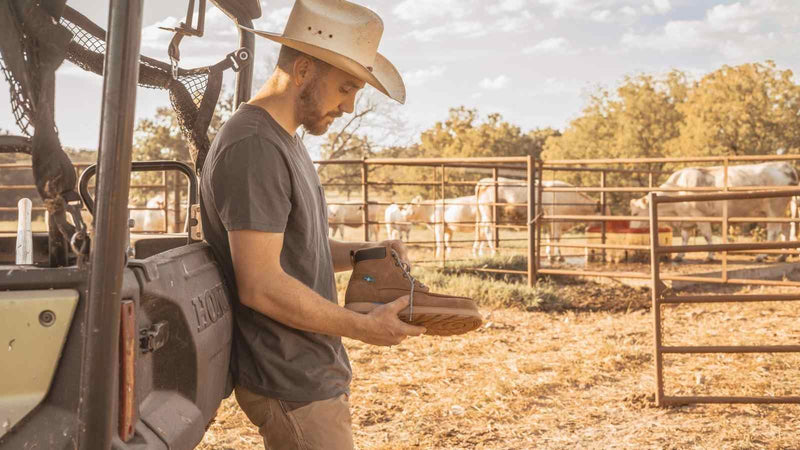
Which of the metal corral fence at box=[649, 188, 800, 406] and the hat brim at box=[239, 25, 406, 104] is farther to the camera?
the metal corral fence at box=[649, 188, 800, 406]

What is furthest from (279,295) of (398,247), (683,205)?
(683,205)

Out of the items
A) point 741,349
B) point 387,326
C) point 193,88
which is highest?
point 193,88

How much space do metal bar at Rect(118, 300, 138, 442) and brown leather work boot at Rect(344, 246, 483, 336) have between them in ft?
2.37

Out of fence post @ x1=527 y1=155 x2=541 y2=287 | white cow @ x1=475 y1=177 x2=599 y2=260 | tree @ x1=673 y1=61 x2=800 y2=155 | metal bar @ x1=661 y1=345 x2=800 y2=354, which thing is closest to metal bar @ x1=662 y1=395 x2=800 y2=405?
metal bar @ x1=661 y1=345 x2=800 y2=354

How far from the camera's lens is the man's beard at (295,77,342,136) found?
1.75 m

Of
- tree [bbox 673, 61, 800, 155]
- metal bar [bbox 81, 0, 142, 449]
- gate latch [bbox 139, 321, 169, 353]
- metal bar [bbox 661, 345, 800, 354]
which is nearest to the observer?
metal bar [bbox 81, 0, 142, 449]

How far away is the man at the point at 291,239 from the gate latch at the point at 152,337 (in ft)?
1.13

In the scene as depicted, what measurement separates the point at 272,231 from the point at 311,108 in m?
0.35

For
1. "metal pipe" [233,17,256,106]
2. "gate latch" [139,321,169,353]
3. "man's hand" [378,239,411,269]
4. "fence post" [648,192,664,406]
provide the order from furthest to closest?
"fence post" [648,192,664,406]
"metal pipe" [233,17,256,106]
"man's hand" [378,239,411,269]
"gate latch" [139,321,169,353]

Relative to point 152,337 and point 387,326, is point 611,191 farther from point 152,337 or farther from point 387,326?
point 152,337

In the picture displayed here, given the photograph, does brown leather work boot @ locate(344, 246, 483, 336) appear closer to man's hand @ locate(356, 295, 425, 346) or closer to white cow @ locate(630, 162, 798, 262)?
man's hand @ locate(356, 295, 425, 346)

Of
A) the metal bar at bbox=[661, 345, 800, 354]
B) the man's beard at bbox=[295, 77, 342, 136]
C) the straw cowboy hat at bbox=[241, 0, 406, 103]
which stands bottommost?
the metal bar at bbox=[661, 345, 800, 354]

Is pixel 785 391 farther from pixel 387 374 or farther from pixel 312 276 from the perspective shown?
pixel 312 276

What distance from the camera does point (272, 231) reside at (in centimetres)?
155
